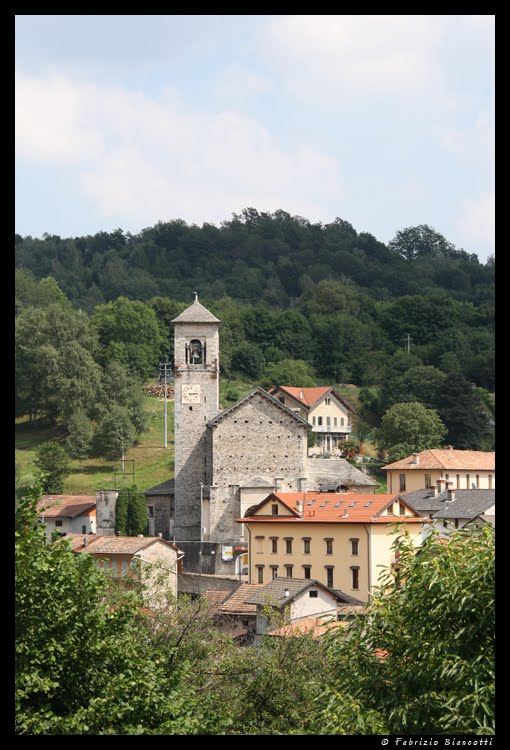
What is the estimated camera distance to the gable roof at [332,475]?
64.4 m

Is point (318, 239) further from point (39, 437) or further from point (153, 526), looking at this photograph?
point (153, 526)

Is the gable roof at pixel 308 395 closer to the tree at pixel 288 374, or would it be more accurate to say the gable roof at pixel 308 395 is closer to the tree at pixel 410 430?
the tree at pixel 410 430

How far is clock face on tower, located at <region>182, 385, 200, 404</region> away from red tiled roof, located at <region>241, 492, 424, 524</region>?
8.92 metres

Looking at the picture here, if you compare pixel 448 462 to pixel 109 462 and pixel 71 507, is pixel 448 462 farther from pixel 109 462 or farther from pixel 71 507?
pixel 109 462

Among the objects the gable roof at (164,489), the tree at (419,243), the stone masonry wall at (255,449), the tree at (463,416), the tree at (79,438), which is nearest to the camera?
the stone masonry wall at (255,449)

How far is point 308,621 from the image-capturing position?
130ft

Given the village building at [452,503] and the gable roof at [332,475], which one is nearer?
the village building at [452,503]

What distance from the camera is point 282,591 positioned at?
43125 millimetres

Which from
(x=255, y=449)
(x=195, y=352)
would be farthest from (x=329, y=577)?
Answer: (x=195, y=352)

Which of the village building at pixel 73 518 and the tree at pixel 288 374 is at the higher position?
the tree at pixel 288 374

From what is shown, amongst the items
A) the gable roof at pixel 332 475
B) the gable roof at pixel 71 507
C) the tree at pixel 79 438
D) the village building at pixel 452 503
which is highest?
the tree at pixel 79 438

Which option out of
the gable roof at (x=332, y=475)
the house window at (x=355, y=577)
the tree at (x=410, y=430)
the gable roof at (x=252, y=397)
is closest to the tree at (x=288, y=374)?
the tree at (x=410, y=430)

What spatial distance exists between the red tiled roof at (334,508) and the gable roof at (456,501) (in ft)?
18.0

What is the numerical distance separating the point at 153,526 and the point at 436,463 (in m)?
16.5
